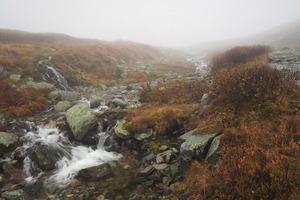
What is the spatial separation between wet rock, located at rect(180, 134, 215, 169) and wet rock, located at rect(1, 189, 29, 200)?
511cm

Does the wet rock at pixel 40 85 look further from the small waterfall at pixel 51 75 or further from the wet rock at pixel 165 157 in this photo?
the wet rock at pixel 165 157

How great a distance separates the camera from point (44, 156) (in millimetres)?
9523

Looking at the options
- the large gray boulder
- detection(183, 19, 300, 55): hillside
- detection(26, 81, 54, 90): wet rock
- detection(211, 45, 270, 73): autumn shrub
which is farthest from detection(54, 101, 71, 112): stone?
detection(183, 19, 300, 55): hillside

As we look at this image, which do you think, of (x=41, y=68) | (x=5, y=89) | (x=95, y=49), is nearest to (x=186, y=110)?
(x=5, y=89)

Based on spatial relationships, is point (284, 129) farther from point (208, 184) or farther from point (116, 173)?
point (116, 173)

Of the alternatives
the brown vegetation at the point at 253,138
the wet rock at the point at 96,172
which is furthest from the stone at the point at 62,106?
the brown vegetation at the point at 253,138

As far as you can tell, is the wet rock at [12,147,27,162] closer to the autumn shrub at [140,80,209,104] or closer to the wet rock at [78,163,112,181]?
the wet rock at [78,163,112,181]

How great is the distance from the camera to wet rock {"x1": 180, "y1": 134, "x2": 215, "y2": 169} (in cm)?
717

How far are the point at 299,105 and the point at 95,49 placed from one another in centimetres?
2757

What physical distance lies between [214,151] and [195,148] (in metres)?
0.70

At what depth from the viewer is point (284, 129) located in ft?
19.5

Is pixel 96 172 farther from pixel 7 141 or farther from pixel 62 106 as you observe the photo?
pixel 62 106

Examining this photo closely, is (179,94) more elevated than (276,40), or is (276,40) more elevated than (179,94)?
(276,40)

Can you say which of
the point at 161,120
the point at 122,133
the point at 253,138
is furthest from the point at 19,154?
the point at 253,138
